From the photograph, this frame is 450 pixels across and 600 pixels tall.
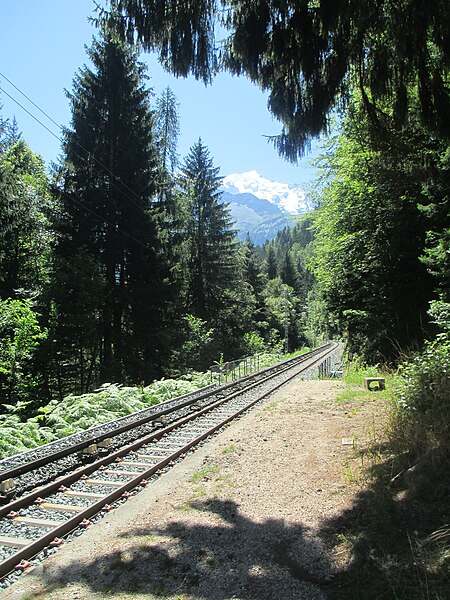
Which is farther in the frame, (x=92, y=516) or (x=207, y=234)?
(x=207, y=234)

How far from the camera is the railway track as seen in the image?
15.0 feet

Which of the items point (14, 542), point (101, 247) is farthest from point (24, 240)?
point (14, 542)

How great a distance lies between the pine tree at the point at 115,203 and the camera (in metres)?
20.4

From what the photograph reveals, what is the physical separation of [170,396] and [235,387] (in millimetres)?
3631

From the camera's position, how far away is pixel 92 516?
199 inches

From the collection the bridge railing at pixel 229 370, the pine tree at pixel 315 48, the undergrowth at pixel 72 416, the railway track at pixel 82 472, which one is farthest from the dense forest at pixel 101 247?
the pine tree at pixel 315 48

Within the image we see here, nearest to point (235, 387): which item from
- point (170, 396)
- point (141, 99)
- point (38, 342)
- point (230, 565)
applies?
point (170, 396)

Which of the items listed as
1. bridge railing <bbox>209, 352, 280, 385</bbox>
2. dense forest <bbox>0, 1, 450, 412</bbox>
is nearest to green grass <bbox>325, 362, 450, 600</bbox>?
dense forest <bbox>0, 1, 450, 412</bbox>

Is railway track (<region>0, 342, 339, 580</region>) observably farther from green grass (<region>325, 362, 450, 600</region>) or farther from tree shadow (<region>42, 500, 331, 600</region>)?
green grass (<region>325, 362, 450, 600</region>)

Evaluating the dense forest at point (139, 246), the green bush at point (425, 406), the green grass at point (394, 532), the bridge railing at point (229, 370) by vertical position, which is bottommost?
the bridge railing at point (229, 370)

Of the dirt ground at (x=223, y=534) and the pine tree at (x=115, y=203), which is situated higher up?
the pine tree at (x=115, y=203)

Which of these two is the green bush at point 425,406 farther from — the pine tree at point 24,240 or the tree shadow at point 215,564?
the pine tree at point 24,240

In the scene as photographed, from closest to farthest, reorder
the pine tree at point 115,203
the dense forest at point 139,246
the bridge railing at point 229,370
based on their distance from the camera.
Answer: the dense forest at point 139,246 < the bridge railing at point 229,370 < the pine tree at point 115,203

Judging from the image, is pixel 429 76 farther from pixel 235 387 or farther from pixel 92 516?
pixel 235 387
